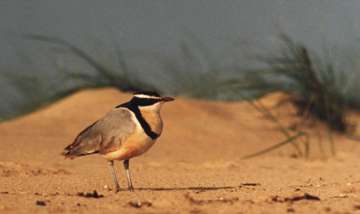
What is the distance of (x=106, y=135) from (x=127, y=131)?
0.53 feet

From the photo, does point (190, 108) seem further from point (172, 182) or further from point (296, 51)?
point (172, 182)

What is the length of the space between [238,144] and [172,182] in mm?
3283

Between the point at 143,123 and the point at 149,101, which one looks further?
the point at 149,101

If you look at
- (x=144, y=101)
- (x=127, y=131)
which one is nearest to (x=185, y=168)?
(x=144, y=101)

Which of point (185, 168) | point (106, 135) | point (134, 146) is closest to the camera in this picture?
point (134, 146)

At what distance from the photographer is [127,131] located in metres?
4.73

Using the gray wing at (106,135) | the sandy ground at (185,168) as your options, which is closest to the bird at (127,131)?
the gray wing at (106,135)

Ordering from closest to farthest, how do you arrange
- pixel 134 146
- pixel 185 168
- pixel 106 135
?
pixel 134 146
pixel 106 135
pixel 185 168

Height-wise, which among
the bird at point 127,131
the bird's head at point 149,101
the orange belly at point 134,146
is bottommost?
the orange belly at point 134,146

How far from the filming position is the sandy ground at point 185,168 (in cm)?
432

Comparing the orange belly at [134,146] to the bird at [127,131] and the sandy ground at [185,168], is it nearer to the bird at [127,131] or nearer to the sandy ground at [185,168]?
the bird at [127,131]

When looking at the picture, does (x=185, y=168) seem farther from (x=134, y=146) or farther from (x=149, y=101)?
(x=134, y=146)

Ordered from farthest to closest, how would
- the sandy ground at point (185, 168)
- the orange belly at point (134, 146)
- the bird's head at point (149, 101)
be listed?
the bird's head at point (149, 101), the orange belly at point (134, 146), the sandy ground at point (185, 168)

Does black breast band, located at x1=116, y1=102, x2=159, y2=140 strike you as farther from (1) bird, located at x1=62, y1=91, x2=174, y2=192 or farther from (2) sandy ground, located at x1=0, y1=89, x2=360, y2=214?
(2) sandy ground, located at x1=0, y1=89, x2=360, y2=214
